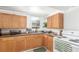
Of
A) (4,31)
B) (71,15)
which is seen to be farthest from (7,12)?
(71,15)

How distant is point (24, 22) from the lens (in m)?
2.68

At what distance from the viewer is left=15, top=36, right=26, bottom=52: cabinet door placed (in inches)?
87.4

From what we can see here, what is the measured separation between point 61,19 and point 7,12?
167cm

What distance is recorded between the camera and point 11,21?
7.62 ft

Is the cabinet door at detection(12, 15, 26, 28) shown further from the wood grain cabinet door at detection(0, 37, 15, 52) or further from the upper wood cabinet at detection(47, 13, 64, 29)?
the upper wood cabinet at detection(47, 13, 64, 29)

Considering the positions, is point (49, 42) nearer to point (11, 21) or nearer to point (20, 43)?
point (20, 43)

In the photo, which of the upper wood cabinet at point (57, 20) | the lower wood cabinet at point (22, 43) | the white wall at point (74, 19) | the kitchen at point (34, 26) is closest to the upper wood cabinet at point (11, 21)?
the kitchen at point (34, 26)

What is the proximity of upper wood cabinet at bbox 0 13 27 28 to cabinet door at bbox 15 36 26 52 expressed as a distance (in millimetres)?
451

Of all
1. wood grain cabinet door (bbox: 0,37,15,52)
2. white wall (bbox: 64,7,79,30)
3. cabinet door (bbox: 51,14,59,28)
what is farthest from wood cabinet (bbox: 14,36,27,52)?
white wall (bbox: 64,7,79,30)

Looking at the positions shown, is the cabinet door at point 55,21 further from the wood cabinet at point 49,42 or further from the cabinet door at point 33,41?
the cabinet door at point 33,41

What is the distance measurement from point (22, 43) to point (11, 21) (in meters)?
0.77

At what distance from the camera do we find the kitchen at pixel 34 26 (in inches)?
74.8

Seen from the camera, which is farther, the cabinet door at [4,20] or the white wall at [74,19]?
the cabinet door at [4,20]
